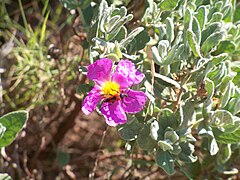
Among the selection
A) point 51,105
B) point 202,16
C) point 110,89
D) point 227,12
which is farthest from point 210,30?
point 51,105

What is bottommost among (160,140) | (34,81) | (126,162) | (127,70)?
(126,162)

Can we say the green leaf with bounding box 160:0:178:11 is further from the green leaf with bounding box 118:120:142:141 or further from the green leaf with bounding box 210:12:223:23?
the green leaf with bounding box 118:120:142:141

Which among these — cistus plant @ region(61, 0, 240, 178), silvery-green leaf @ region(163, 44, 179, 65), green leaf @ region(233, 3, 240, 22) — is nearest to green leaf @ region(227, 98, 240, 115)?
cistus plant @ region(61, 0, 240, 178)

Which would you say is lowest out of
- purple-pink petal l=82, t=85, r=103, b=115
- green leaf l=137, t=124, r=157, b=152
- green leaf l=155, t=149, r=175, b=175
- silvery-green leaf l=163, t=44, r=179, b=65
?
green leaf l=155, t=149, r=175, b=175

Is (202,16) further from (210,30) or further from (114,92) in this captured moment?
(114,92)

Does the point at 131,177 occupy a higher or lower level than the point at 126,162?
higher

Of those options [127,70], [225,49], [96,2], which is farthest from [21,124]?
[225,49]

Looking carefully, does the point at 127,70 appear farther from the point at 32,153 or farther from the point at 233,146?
the point at 32,153
